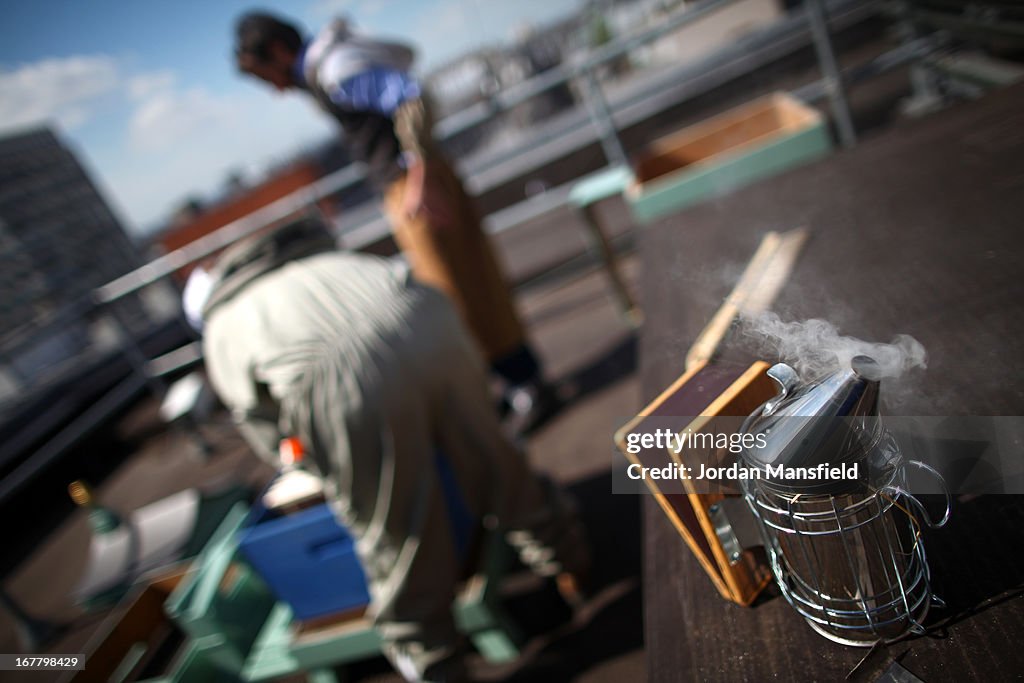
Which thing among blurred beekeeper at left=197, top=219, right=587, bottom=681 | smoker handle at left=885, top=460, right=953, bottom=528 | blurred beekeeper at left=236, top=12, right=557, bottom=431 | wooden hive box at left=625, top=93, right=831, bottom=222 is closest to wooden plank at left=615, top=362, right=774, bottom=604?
smoker handle at left=885, top=460, right=953, bottom=528

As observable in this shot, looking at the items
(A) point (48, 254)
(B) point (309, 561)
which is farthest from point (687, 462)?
(A) point (48, 254)

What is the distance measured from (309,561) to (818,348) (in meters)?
1.50

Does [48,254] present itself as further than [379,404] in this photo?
Yes

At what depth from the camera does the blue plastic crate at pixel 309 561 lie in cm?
155

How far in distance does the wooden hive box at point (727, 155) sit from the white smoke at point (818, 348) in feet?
3.15

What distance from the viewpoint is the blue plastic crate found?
1.55m

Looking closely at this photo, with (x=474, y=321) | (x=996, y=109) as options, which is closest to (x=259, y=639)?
(x=474, y=321)

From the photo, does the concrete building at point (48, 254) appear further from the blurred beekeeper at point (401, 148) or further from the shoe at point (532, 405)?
the shoe at point (532, 405)

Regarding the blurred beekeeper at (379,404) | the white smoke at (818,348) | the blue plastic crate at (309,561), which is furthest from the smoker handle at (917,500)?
the blue plastic crate at (309,561)

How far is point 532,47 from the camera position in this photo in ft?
25.2

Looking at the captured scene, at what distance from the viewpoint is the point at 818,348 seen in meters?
0.66

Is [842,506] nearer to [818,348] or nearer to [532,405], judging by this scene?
[818,348]

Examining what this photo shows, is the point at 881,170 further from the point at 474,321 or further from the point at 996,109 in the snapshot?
the point at 474,321

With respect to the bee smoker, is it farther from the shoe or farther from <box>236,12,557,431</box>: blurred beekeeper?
the shoe
